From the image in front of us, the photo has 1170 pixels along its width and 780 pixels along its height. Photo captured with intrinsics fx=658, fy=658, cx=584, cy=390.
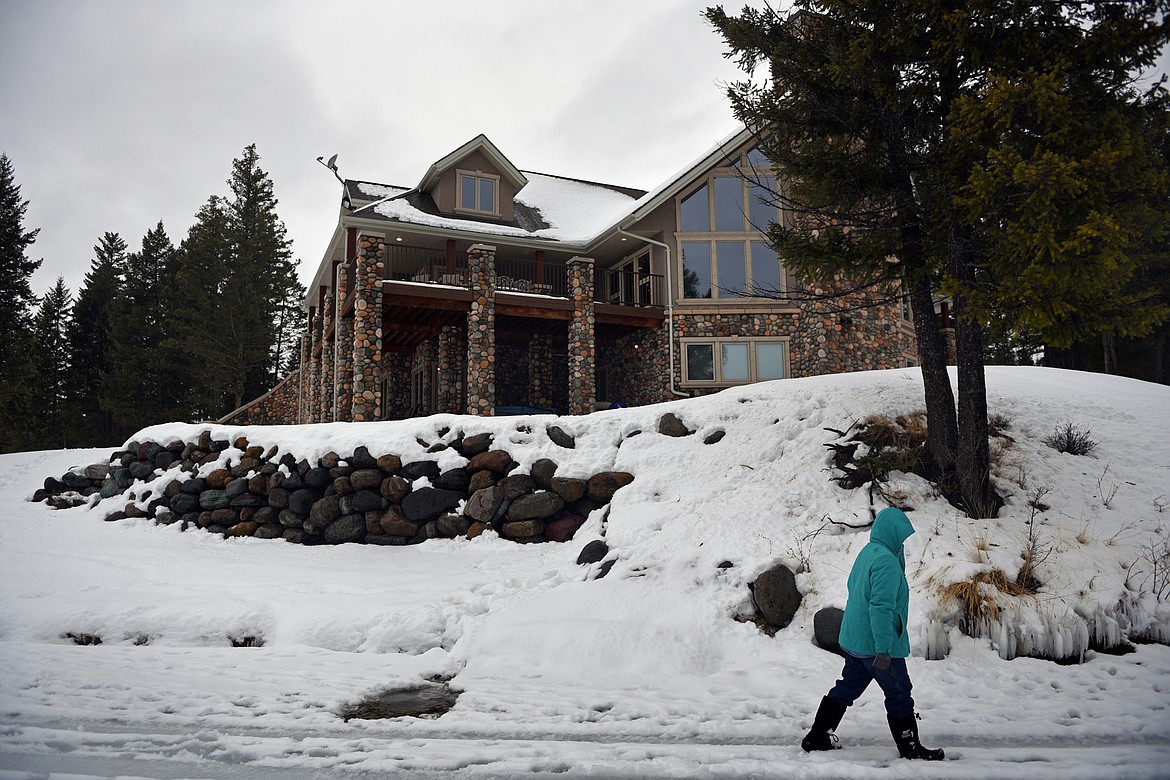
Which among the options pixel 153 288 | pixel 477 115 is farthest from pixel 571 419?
pixel 153 288

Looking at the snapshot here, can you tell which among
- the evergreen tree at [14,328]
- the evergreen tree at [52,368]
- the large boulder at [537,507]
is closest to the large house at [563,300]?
the large boulder at [537,507]

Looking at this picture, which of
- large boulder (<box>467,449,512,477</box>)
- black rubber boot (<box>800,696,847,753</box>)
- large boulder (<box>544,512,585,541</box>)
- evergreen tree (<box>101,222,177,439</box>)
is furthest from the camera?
evergreen tree (<box>101,222,177,439</box>)

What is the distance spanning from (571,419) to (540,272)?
9.28 meters

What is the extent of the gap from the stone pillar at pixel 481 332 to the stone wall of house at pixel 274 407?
12.5 m

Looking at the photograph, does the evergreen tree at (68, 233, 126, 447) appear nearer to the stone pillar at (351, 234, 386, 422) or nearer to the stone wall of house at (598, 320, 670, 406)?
the stone pillar at (351, 234, 386, 422)

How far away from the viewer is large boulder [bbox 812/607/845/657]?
17.4ft

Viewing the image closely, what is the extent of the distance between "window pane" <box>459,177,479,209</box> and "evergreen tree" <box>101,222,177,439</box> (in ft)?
54.9

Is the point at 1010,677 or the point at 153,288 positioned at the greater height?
the point at 153,288

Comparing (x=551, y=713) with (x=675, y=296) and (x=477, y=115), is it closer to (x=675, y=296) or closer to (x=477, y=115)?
(x=675, y=296)

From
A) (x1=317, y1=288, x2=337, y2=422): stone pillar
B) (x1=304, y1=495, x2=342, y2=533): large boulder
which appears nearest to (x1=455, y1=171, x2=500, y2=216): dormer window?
(x1=317, y1=288, x2=337, y2=422): stone pillar

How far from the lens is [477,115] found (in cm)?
2269

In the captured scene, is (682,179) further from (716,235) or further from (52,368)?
(52,368)

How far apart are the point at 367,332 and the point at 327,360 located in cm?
528

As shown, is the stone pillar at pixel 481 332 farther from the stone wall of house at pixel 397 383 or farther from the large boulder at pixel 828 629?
the large boulder at pixel 828 629
